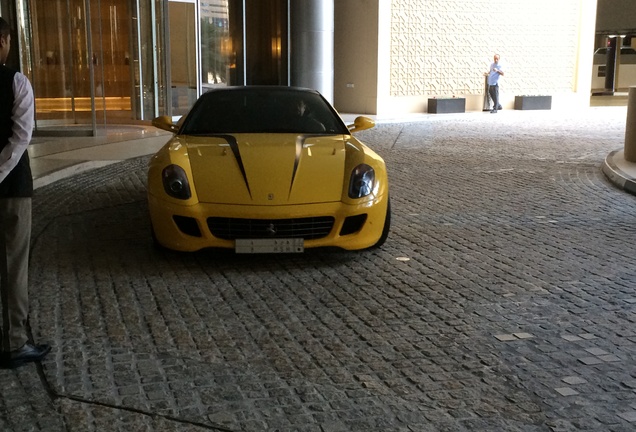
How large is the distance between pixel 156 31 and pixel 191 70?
Result: 1.26 meters

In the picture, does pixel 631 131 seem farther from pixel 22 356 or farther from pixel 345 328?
pixel 22 356

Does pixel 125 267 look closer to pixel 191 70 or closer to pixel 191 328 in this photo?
pixel 191 328

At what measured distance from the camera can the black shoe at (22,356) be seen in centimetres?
379

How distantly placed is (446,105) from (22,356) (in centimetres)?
2157

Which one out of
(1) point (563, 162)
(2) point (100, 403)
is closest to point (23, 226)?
(2) point (100, 403)

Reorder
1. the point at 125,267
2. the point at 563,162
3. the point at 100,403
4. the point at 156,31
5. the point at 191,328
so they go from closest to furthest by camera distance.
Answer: the point at 100,403 < the point at 191,328 < the point at 125,267 < the point at 563,162 < the point at 156,31

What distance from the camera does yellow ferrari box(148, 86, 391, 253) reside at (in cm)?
548

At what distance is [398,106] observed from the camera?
24703mm

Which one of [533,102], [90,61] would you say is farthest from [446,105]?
[90,61]

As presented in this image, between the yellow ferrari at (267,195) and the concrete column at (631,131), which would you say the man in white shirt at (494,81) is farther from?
the yellow ferrari at (267,195)

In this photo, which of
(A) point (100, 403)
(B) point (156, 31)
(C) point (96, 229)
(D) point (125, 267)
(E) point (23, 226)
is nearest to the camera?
(A) point (100, 403)

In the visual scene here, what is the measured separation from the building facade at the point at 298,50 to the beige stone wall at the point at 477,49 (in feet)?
0.12

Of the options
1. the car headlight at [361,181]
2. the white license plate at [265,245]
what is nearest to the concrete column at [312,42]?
the car headlight at [361,181]

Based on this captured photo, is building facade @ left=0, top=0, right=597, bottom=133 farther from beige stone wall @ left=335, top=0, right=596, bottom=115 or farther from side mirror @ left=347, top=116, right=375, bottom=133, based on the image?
side mirror @ left=347, top=116, right=375, bottom=133
